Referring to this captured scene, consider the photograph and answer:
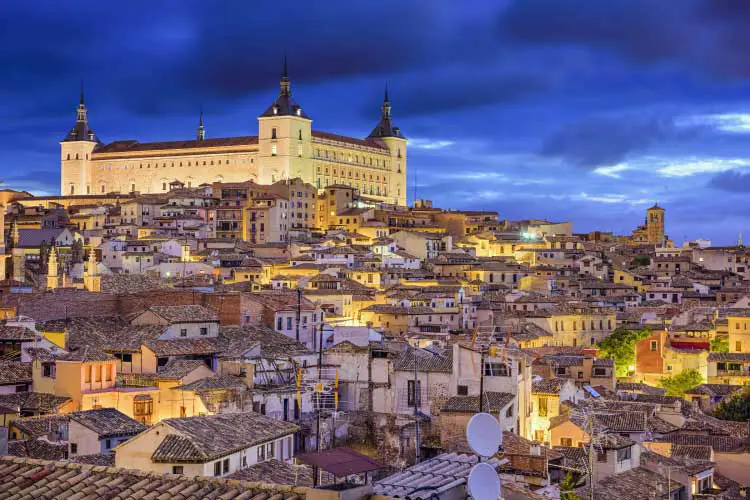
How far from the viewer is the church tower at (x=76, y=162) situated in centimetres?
10612

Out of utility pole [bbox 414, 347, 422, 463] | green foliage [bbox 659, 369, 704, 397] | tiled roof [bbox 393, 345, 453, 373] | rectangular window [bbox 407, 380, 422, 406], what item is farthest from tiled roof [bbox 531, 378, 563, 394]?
green foliage [bbox 659, 369, 704, 397]

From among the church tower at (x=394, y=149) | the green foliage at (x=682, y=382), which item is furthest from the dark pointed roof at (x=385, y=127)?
the green foliage at (x=682, y=382)

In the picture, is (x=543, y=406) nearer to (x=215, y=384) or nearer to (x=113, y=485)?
(x=215, y=384)

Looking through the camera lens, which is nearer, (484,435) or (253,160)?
(484,435)

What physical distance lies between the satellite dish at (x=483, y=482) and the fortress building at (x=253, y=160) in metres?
88.1

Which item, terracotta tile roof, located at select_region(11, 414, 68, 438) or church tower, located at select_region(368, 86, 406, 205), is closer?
terracotta tile roof, located at select_region(11, 414, 68, 438)

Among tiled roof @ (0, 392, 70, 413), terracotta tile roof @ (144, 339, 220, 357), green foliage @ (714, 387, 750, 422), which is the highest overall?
terracotta tile roof @ (144, 339, 220, 357)

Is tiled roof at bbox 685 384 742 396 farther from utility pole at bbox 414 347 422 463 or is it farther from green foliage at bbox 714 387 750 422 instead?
utility pole at bbox 414 347 422 463

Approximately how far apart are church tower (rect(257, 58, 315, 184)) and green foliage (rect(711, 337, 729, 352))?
56400 mm

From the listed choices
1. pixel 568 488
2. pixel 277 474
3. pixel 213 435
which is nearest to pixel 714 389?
pixel 568 488

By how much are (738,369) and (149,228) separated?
1668 inches

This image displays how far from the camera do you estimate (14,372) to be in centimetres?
2306

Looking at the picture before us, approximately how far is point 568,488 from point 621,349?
80.7 feet

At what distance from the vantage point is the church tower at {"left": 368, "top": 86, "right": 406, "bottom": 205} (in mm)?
111625
